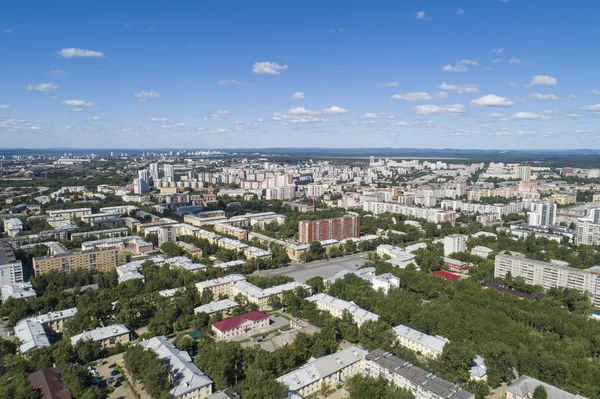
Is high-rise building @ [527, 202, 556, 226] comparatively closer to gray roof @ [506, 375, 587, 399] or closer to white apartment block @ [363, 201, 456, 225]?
white apartment block @ [363, 201, 456, 225]

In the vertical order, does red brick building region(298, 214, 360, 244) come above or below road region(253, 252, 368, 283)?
above

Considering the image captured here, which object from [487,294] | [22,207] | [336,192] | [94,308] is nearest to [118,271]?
[94,308]

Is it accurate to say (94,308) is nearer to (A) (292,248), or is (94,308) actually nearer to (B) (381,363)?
(B) (381,363)

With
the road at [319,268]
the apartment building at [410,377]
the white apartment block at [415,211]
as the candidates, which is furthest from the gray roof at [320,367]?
the white apartment block at [415,211]

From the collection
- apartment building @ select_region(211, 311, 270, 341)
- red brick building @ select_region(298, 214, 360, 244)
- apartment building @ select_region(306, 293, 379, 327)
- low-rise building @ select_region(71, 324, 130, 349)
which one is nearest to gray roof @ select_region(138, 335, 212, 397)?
low-rise building @ select_region(71, 324, 130, 349)

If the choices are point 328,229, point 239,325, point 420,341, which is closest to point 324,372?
point 420,341
